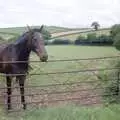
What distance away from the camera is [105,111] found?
724 cm

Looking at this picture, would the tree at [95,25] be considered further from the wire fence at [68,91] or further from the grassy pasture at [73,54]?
the wire fence at [68,91]

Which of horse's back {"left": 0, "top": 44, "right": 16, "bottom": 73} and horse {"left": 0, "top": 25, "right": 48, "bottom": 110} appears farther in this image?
horse's back {"left": 0, "top": 44, "right": 16, "bottom": 73}

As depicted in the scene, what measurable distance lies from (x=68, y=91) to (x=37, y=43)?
4.59 feet

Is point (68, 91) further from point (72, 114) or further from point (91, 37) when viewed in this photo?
point (91, 37)

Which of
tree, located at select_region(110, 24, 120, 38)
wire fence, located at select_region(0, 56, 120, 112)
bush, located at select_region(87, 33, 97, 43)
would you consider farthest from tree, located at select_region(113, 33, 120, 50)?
wire fence, located at select_region(0, 56, 120, 112)

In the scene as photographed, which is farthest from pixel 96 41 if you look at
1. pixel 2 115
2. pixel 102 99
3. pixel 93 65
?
pixel 2 115

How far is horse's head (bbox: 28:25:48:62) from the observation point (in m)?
8.55

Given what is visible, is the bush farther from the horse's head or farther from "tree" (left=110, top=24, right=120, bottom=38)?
the horse's head

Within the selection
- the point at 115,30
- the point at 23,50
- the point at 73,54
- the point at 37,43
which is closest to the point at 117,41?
the point at 115,30

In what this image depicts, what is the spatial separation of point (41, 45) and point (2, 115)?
176 cm

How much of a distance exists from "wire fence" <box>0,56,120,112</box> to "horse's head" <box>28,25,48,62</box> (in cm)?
53

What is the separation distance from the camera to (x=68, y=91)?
7.96 meters

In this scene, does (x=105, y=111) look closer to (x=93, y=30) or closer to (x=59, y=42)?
(x=59, y=42)

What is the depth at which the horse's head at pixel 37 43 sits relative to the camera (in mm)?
8547
